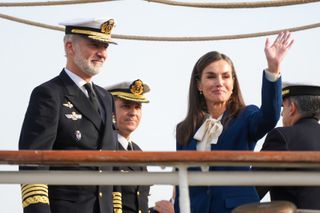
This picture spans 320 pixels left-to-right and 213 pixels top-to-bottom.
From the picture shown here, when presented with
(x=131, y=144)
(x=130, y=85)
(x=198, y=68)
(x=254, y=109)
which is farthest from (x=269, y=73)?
(x=130, y=85)

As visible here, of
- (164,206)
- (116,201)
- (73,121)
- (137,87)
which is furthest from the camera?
(137,87)

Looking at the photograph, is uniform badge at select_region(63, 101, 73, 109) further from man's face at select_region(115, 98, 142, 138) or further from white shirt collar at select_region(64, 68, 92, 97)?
man's face at select_region(115, 98, 142, 138)

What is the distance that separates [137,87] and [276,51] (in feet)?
10.4

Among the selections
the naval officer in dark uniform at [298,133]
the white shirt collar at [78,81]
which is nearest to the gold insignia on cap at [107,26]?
the white shirt collar at [78,81]

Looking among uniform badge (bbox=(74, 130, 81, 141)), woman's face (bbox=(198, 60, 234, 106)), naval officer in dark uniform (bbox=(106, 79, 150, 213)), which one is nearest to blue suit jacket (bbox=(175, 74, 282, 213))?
woman's face (bbox=(198, 60, 234, 106))

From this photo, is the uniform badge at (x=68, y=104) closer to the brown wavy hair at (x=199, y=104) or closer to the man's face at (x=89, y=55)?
the man's face at (x=89, y=55)

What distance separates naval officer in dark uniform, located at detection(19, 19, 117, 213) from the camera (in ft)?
17.8

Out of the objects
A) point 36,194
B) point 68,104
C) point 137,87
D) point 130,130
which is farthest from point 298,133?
point 137,87

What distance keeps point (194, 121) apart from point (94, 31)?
2.71ft

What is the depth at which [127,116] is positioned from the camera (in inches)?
295

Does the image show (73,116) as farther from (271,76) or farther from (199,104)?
(271,76)

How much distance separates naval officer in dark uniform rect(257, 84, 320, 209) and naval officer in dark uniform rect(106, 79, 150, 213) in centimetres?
129

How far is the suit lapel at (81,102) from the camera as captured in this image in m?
5.71

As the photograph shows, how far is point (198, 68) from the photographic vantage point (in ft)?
19.4
